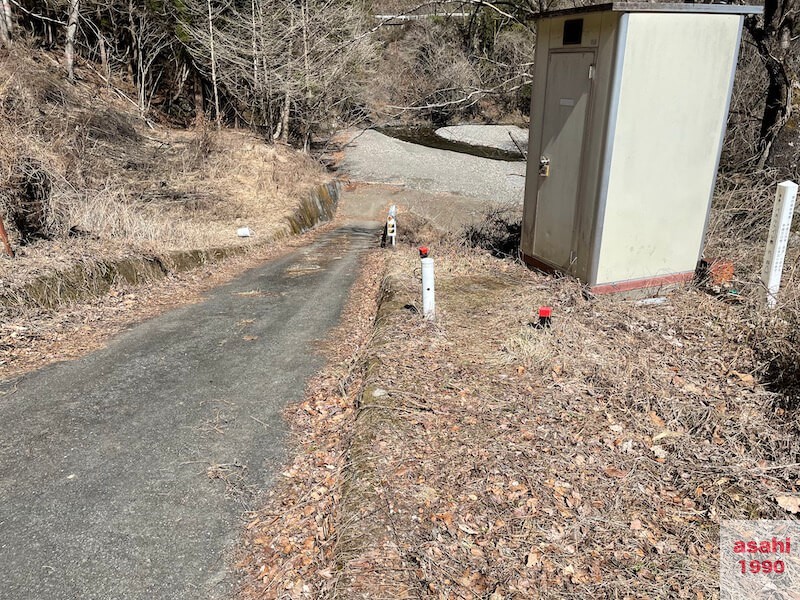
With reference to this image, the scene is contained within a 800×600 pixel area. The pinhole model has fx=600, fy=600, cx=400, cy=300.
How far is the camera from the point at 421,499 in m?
3.41

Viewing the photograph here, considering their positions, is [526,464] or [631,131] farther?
[631,131]

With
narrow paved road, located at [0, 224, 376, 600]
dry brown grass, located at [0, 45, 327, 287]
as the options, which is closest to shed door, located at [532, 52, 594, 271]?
narrow paved road, located at [0, 224, 376, 600]

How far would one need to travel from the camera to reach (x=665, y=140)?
6160 millimetres

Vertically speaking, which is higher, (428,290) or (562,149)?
(562,149)

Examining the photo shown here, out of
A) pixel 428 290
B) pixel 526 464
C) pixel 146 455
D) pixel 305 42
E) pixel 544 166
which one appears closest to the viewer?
pixel 526 464

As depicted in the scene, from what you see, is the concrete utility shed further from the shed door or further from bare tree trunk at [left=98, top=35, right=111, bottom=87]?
bare tree trunk at [left=98, top=35, right=111, bottom=87]

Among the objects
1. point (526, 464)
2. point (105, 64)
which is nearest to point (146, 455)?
point (526, 464)

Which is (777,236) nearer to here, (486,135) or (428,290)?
(428,290)

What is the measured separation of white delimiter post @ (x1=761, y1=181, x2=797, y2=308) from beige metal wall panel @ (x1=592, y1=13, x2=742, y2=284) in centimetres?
103

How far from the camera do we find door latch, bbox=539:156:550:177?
680cm

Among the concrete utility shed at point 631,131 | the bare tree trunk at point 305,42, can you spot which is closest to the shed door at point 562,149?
the concrete utility shed at point 631,131

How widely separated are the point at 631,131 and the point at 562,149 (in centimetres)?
A: 79

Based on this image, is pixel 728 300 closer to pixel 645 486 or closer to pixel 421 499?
pixel 645 486

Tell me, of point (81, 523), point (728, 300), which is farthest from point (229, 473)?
point (728, 300)
